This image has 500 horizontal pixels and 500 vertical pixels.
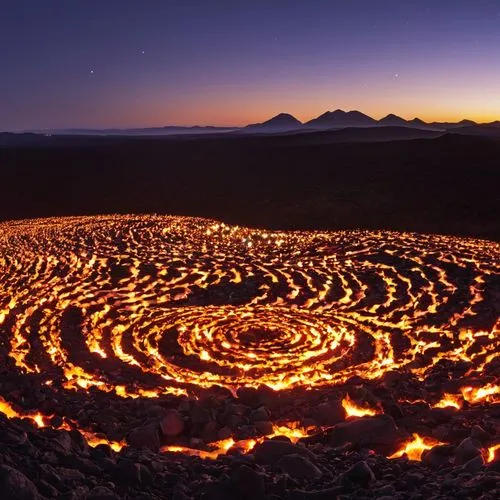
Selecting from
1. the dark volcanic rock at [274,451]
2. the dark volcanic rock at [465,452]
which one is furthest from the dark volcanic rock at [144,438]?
the dark volcanic rock at [465,452]

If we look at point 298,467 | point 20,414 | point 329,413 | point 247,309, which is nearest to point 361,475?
point 298,467

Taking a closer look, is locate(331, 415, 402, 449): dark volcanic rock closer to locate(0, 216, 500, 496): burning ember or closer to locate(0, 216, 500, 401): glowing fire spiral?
locate(0, 216, 500, 496): burning ember

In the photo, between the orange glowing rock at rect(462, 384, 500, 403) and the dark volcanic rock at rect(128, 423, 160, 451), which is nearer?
the dark volcanic rock at rect(128, 423, 160, 451)

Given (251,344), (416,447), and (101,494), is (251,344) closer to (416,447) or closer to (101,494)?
(416,447)

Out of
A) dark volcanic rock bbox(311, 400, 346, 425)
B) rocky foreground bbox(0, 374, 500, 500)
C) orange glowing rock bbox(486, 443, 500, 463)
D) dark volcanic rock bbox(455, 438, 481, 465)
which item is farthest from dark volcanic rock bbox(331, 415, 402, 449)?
orange glowing rock bbox(486, 443, 500, 463)

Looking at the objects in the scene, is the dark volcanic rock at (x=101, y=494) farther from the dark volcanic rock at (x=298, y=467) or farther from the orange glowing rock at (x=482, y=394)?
the orange glowing rock at (x=482, y=394)

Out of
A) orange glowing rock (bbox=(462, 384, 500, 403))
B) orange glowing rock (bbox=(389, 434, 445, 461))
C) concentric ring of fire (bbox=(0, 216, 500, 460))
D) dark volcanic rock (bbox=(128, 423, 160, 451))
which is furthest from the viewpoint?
concentric ring of fire (bbox=(0, 216, 500, 460))
